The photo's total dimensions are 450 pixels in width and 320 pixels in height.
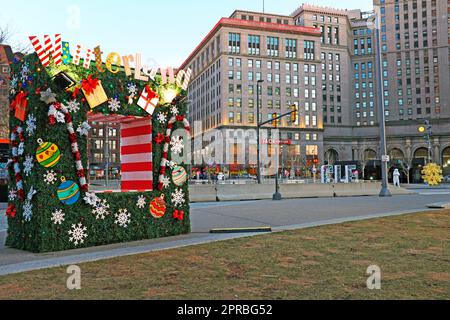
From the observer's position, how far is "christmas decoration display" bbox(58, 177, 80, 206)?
347 inches

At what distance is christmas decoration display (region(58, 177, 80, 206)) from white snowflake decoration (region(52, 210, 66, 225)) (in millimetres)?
243

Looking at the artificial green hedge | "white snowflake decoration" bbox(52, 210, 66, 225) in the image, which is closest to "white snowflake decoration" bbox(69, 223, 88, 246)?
the artificial green hedge

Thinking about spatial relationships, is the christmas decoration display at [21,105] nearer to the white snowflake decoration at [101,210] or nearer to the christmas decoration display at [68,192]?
the christmas decoration display at [68,192]

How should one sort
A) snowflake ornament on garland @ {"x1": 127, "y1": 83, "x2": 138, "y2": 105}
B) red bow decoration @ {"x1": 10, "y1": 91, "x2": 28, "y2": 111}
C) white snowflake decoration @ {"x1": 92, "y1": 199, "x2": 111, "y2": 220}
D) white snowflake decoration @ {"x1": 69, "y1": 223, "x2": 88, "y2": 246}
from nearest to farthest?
white snowflake decoration @ {"x1": 69, "y1": 223, "x2": 88, "y2": 246}
red bow decoration @ {"x1": 10, "y1": 91, "x2": 28, "y2": 111}
white snowflake decoration @ {"x1": 92, "y1": 199, "x2": 111, "y2": 220}
snowflake ornament on garland @ {"x1": 127, "y1": 83, "x2": 138, "y2": 105}

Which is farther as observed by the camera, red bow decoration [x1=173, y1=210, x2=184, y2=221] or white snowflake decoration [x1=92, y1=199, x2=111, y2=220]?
red bow decoration [x1=173, y1=210, x2=184, y2=221]

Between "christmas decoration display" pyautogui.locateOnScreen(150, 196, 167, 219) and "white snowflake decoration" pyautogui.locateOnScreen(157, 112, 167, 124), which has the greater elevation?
"white snowflake decoration" pyautogui.locateOnScreen(157, 112, 167, 124)

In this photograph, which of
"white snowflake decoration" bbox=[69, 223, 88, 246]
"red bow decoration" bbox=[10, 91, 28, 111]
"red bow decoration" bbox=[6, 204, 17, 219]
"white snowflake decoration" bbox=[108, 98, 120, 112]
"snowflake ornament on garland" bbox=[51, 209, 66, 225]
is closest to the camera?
"snowflake ornament on garland" bbox=[51, 209, 66, 225]

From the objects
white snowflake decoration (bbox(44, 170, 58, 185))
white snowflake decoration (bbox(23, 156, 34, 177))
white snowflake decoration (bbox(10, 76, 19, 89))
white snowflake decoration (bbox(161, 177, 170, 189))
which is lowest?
white snowflake decoration (bbox(161, 177, 170, 189))

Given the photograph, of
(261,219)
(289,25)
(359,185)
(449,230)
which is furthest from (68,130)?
(289,25)

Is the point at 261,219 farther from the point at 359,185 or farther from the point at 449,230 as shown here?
the point at 359,185

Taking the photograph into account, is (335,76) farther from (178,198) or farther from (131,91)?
(131,91)

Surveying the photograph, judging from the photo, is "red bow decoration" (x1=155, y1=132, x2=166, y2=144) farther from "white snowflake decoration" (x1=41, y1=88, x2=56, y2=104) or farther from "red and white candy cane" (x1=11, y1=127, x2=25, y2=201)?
"red and white candy cane" (x1=11, y1=127, x2=25, y2=201)

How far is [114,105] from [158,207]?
2.85 m

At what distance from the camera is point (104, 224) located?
31.2 ft
